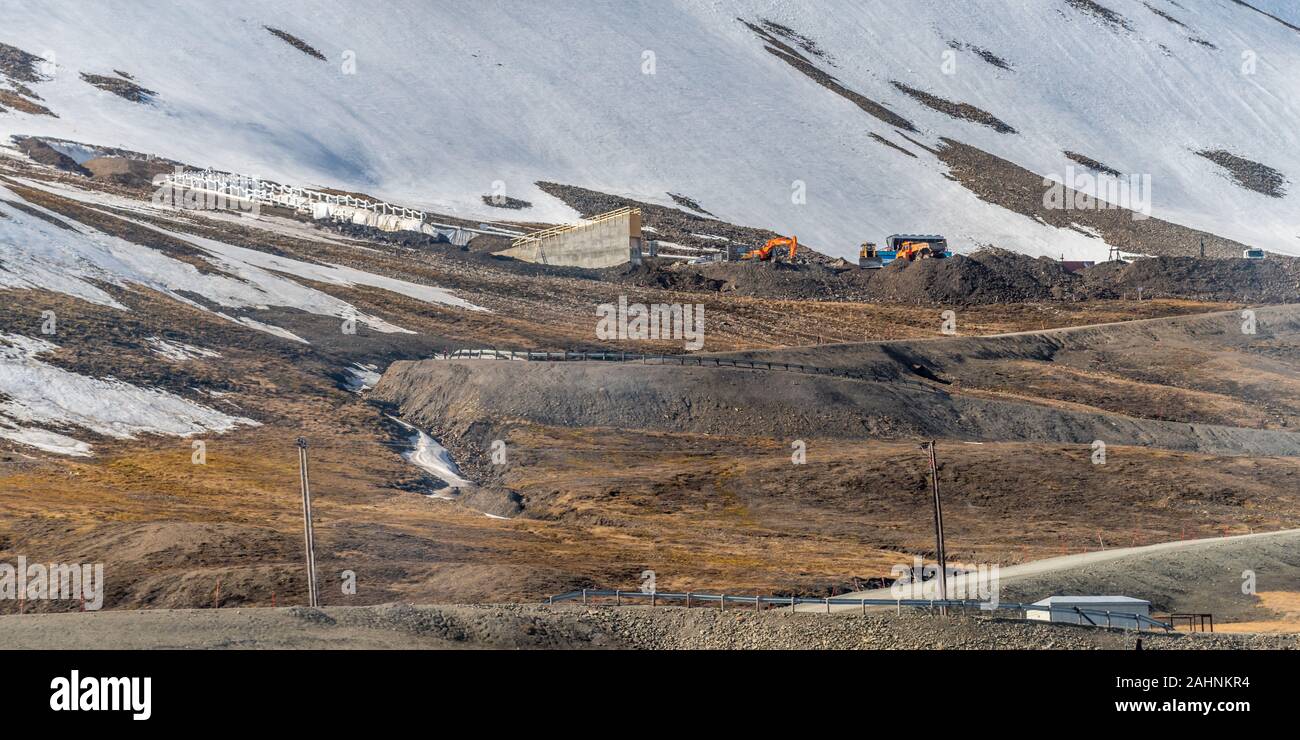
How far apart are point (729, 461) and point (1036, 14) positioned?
503 feet

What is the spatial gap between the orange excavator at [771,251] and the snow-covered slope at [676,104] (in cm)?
1302

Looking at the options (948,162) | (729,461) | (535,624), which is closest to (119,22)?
(948,162)

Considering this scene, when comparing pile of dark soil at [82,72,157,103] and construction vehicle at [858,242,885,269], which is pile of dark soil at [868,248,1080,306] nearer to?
construction vehicle at [858,242,885,269]

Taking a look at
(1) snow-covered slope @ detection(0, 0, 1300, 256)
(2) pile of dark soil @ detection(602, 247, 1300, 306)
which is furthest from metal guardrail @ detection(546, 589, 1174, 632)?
(1) snow-covered slope @ detection(0, 0, 1300, 256)

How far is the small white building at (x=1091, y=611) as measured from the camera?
31.5 m

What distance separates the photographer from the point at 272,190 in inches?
4651

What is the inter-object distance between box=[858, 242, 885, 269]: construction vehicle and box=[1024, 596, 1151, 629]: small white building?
80974 mm

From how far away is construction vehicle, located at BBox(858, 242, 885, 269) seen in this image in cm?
11412

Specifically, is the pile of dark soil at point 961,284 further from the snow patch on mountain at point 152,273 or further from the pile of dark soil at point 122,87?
the pile of dark soil at point 122,87

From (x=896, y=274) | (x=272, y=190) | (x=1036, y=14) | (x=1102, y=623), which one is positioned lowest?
(x=1102, y=623)

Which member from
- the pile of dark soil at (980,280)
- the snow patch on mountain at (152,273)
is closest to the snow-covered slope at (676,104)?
the pile of dark soil at (980,280)
